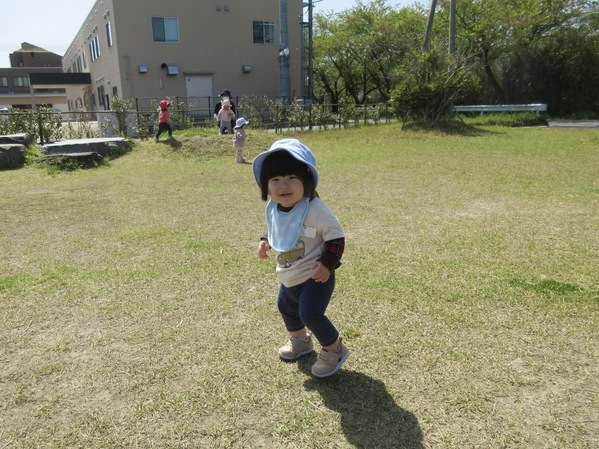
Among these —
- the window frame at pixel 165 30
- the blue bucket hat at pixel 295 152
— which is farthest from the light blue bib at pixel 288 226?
the window frame at pixel 165 30

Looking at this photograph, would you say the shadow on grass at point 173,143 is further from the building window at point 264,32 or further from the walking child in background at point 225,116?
the building window at point 264,32

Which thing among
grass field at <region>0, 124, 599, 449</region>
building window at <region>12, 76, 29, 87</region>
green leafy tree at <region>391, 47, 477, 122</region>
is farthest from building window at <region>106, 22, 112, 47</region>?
building window at <region>12, 76, 29, 87</region>

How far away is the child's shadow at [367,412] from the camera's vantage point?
6.34 feet

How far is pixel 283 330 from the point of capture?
9.31 feet

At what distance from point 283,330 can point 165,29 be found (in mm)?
24525

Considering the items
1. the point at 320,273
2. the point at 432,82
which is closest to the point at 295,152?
the point at 320,273

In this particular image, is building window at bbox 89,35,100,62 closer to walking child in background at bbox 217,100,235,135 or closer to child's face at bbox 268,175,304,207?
walking child in background at bbox 217,100,235,135

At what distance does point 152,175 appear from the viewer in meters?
8.97

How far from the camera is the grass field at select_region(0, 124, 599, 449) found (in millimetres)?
2033

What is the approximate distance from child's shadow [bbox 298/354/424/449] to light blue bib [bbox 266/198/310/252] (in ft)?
2.33

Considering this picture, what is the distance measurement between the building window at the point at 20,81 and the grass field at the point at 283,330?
74.0 metres

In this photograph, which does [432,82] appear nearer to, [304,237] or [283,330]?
[283,330]

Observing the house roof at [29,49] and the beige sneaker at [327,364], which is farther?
the house roof at [29,49]

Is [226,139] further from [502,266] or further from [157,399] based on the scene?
[157,399]
